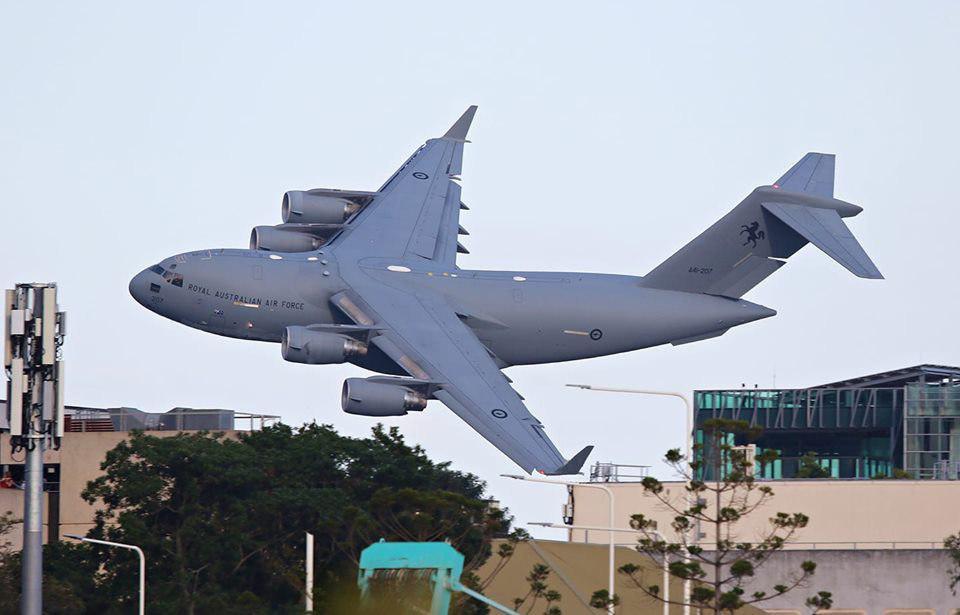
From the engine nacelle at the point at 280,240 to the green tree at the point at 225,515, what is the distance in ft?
28.8

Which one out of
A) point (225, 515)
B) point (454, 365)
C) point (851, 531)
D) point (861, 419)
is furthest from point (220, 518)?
point (861, 419)

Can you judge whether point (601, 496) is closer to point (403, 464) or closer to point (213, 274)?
point (403, 464)

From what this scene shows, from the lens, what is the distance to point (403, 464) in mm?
73250

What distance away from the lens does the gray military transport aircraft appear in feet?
193

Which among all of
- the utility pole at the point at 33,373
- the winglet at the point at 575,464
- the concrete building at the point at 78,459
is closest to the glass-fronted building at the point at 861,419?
the concrete building at the point at 78,459

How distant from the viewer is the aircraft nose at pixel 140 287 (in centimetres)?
6212

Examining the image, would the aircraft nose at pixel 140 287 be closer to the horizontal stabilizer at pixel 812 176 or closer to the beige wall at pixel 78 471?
the beige wall at pixel 78 471

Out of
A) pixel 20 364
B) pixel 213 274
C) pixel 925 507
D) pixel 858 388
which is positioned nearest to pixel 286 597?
pixel 213 274

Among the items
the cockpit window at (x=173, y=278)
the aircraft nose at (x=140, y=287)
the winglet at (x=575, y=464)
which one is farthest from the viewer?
the aircraft nose at (x=140, y=287)

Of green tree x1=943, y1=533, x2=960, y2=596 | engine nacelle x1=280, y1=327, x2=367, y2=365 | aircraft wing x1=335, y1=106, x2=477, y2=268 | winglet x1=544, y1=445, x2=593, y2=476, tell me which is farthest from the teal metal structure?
aircraft wing x1=335, y1=106, x2=477, y2=268

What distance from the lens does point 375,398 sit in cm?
5616

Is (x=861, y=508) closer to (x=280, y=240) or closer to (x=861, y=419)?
(x=280, y=240)

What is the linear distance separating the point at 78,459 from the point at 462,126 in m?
21.4

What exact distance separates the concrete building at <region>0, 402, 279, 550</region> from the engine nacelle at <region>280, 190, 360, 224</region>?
49.0 feet
